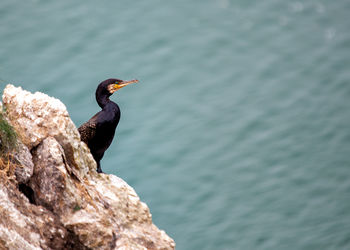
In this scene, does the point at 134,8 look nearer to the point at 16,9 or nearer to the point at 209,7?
the point at 209,7

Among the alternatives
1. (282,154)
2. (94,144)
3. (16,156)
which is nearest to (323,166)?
(282,154)

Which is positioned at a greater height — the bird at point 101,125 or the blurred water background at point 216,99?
the blurred water background at point 216,99

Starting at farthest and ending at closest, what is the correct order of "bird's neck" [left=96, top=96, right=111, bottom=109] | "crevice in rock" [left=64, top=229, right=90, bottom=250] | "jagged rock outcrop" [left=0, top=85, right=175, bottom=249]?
"bird's neck" [left=96, top=96, right=111, bottom=109] < "crevice in rock" [left=64, top=229, right=90, bottom=250] < "jagged rock outcrop" [left=0, top=85, right=175, bottom=249]

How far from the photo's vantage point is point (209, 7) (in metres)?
25.5

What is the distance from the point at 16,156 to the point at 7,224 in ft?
2.35

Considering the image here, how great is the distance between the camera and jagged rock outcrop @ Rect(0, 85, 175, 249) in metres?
5.47

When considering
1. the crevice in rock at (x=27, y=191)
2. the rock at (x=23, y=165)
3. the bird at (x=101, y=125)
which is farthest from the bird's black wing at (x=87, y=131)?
the crevice in rock at (x=27, y=191)

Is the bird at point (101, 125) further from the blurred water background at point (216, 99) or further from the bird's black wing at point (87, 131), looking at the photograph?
the blurred water background at point (216, 99)

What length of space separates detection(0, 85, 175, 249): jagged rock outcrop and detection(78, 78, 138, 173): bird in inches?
34.1

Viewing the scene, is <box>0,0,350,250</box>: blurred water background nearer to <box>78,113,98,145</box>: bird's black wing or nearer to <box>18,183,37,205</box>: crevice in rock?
<box>78,113,98,145</box>: bird's black wing

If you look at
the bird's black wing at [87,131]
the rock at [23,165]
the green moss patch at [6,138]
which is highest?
the bird's black wing at [87,131]

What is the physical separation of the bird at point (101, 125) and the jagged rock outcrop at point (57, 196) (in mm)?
867

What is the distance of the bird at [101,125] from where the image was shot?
7538mm

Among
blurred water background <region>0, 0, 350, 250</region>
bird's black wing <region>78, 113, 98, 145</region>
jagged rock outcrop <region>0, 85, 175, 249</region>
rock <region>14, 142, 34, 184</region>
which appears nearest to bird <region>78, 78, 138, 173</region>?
bird's black wing <region>78, 113, 98, 145</region>
